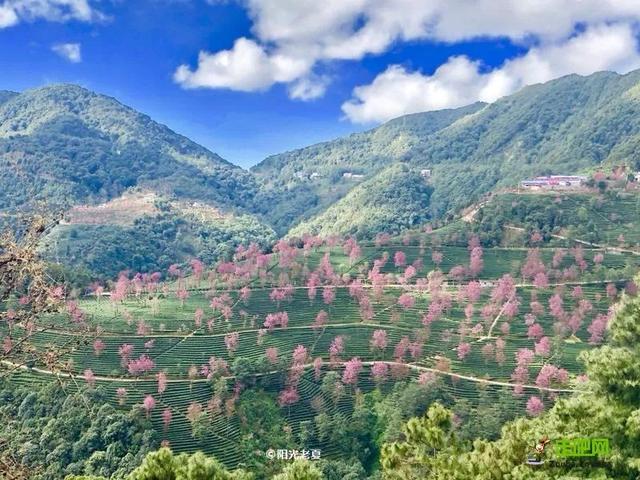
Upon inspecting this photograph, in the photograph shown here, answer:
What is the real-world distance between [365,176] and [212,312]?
4029 inches

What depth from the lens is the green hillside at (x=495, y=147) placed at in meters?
96.1

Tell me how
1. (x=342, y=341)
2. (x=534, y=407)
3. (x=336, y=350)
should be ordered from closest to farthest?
1. (x=534, y=407)
2. (x=336, y=350)
3. (x=342, y=341)

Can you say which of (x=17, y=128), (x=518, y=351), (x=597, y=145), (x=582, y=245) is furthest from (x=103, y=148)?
(x=518, y=351)

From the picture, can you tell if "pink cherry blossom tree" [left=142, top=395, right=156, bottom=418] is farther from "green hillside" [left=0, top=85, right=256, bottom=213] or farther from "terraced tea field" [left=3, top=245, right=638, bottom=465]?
"green hillside" [left=0, top=85, right=256, bottom=213]

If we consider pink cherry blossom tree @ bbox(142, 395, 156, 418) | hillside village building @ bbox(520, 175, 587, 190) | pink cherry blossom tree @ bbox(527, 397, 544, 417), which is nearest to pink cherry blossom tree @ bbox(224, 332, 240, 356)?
pink cherry blossom tree @ bbox(142, 395, 156, 418)

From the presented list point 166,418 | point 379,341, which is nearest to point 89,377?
point 166,418

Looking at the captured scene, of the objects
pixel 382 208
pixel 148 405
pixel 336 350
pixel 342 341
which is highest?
pixel 382 208

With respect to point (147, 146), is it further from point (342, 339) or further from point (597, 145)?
point (342, 339)

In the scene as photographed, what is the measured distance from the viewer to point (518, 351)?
113ft

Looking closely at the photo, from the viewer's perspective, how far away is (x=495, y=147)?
407 ft

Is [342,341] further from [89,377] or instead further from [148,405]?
[89,377]

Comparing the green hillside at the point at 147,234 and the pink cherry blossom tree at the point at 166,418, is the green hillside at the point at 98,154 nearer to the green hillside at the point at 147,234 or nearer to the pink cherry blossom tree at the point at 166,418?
the green hillside at the point at 147,234

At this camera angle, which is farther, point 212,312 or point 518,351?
point 212,312

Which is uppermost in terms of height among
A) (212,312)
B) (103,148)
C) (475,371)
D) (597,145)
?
Result: (103,148)
